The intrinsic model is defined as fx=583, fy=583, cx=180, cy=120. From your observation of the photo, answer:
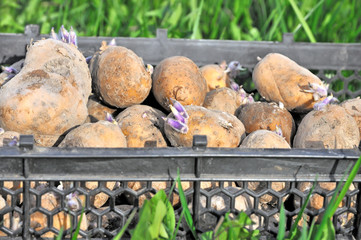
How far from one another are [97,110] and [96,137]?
1.27 ft

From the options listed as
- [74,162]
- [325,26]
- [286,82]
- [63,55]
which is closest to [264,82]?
[286,82]

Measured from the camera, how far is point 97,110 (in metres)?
1.90

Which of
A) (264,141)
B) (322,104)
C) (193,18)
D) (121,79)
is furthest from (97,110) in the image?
(193,18)

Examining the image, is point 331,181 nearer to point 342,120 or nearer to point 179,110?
point 342,120

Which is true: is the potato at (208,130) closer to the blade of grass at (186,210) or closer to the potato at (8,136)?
the blade of grass at (186,210)

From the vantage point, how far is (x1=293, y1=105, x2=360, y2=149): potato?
1638 millimetres

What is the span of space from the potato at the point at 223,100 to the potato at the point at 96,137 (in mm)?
457

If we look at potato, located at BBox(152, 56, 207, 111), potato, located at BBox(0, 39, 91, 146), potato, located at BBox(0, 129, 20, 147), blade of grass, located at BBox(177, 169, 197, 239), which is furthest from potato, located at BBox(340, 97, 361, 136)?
potato, located at BBox(0, 129, 20, 147)

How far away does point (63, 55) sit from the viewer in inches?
70.5

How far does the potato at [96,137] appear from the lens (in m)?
1.52

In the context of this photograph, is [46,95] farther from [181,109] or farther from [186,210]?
[186,210]

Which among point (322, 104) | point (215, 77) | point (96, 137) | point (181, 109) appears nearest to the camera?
point (96, 137)

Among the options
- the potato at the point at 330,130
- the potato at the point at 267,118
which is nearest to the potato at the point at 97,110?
the potato at the point at 267,118

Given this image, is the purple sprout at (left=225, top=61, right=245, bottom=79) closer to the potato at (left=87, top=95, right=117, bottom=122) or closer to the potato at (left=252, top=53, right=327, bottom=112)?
the potato at (left=252, top=53, right=327, bottom=112)
